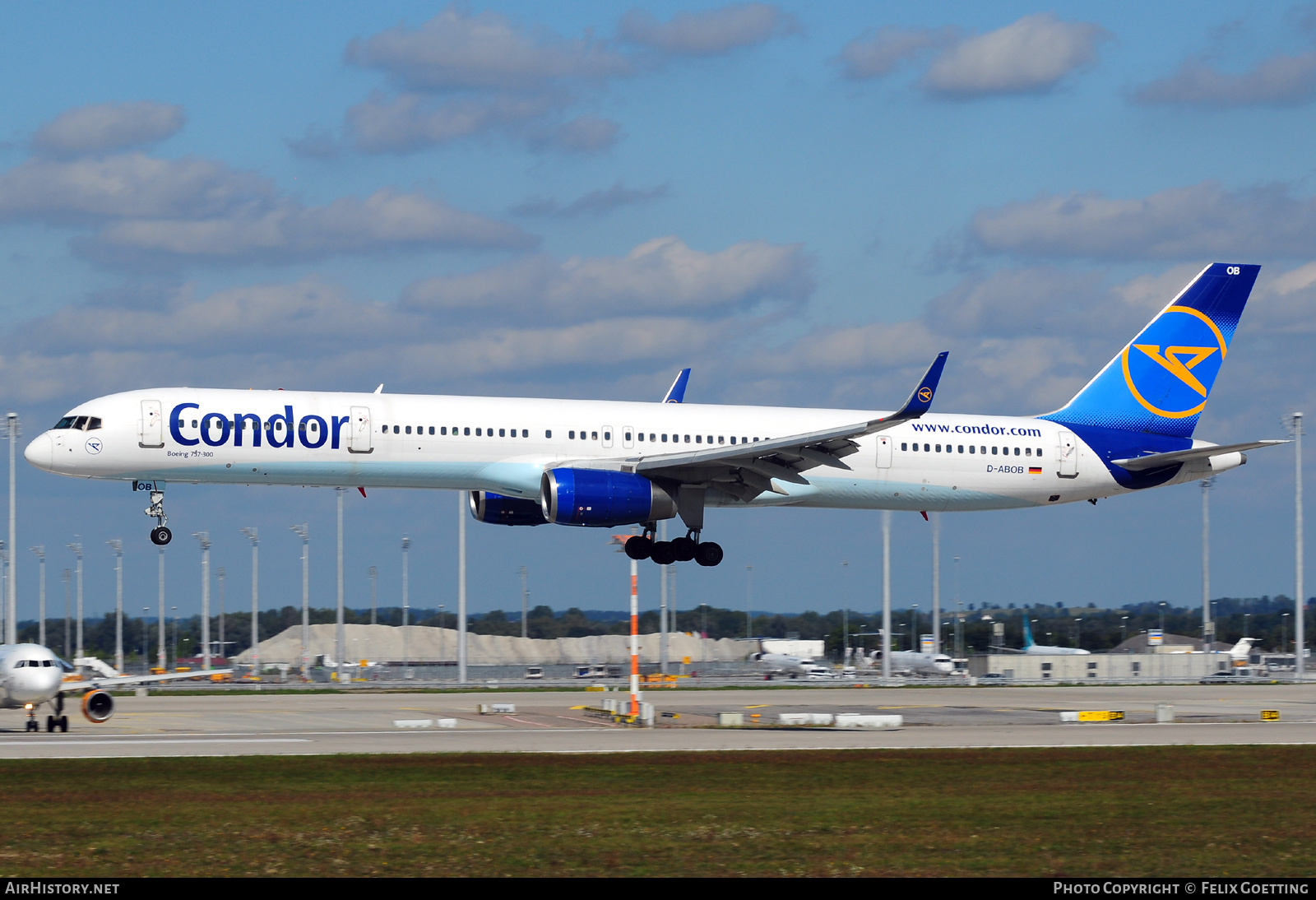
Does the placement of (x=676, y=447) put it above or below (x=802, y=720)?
above

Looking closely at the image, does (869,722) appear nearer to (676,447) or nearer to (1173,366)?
(676,447)

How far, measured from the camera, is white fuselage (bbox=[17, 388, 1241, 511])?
146 ft

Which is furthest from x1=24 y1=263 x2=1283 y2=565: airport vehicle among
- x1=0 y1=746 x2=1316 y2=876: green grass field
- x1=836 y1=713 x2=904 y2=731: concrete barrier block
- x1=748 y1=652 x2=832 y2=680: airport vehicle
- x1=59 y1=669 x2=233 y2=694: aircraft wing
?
x1=748 y1=652 x2=832 y2=680: airport vehicle

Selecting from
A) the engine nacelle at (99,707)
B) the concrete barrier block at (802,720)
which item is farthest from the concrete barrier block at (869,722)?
the engine nacelle at (99,707)

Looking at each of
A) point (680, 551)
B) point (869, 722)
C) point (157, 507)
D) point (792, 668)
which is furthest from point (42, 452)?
point (792, 668)

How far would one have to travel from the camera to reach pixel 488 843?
76.8ft

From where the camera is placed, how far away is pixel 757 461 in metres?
47.3

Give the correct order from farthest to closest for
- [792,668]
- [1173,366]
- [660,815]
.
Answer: [792,668] < [1173,366] < [660,815]

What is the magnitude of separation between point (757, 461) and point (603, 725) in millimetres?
9754

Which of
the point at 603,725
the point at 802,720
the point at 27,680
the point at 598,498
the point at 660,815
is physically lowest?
the point at 603,725

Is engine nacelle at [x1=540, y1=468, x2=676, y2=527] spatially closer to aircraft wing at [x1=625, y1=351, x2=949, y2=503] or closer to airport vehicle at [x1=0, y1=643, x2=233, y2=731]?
aircraft wing at [x1=625, y1=351, x2=949, y2=503]

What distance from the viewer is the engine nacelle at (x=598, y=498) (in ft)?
149

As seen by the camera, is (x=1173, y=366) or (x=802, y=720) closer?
(x=802, y=720)

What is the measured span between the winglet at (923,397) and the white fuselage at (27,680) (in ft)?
84.7
